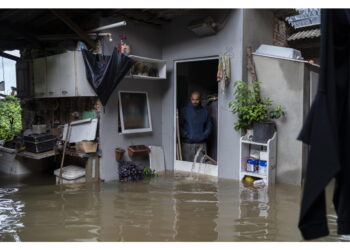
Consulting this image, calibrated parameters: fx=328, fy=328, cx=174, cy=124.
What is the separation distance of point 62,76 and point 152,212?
10.2 feet

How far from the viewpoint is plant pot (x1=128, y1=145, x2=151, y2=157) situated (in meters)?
6.36

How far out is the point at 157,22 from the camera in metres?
6.71

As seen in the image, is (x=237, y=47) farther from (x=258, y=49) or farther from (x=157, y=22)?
(x=157, y=22)

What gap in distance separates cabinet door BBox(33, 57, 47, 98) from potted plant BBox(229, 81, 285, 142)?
3569 millimetres

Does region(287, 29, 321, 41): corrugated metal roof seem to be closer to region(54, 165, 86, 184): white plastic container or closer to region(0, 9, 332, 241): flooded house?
region(0, 9, 332, 241): flooded house

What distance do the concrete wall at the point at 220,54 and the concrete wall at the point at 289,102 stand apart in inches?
23.1

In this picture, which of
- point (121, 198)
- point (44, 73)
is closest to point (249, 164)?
point (121, 198)

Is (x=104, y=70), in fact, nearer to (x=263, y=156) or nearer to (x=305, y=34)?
(x=263, y=156)

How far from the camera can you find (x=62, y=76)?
5863 millimetres

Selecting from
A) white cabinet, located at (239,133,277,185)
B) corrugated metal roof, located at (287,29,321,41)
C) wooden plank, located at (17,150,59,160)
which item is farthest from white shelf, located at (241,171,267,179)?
corrugated metal roof, located at (287,29,321,41)

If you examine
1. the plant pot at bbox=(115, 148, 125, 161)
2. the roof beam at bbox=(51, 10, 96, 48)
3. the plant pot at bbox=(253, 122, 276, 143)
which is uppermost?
the roof beam at bbox=(51, 10, 96, 48)

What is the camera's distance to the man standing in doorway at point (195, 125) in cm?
665

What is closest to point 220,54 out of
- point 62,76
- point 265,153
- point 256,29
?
point 256,29

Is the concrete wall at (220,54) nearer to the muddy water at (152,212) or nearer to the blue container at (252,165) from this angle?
the blue container at (252,165)
